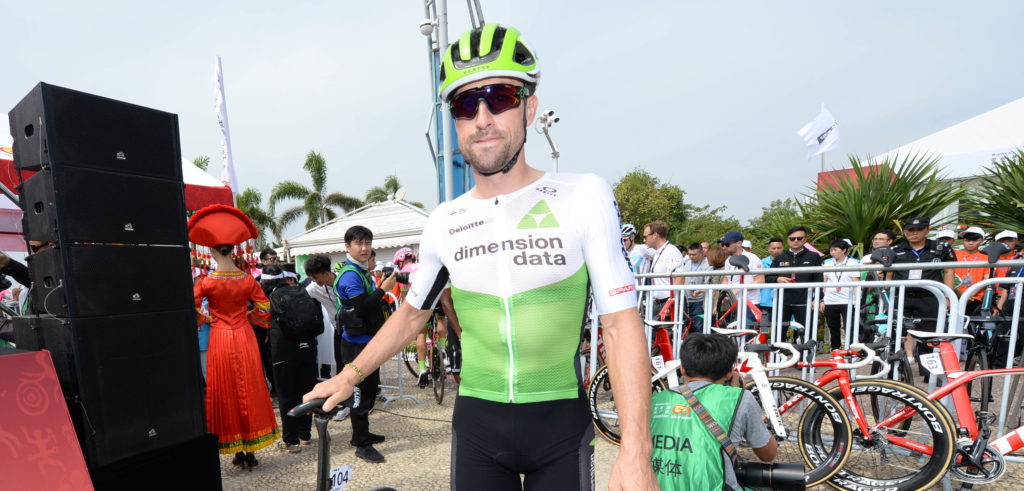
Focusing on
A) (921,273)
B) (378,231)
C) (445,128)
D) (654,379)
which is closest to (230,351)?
(445,128)

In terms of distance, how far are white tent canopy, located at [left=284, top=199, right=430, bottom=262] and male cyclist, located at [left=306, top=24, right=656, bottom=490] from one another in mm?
19929

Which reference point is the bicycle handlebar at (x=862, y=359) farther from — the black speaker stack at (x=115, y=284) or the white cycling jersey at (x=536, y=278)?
the black speaker stack at (x=115, y=284)

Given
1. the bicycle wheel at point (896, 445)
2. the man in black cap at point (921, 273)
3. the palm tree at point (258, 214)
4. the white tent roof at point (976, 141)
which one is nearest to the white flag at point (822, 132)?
the white tent roof at point (976, 141)

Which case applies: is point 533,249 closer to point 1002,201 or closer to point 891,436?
point 891,436

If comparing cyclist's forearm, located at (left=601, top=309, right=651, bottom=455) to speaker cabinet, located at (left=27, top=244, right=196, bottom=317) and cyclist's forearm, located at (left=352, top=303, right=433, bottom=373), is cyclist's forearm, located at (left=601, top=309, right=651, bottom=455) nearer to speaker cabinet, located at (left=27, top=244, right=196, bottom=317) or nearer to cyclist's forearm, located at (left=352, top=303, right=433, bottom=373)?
cyclist's forearm, located at (left=352, top=303, right=433, bottom=373)

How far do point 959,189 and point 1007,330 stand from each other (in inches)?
259

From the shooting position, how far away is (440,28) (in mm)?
7516

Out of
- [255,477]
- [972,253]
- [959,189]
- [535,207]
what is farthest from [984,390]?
[959,189]

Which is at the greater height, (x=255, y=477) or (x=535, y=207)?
(x=535, y=207)

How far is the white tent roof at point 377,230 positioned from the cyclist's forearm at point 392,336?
64.6 feet

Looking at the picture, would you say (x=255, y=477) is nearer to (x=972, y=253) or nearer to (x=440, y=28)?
(x=440, y=28)

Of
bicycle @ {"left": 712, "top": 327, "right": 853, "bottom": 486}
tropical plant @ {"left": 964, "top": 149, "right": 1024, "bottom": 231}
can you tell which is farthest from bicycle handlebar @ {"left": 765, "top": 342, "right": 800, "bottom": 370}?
tropical plant @ {"left": 964, "top": 149, "right": 1024, "bottom": 231}

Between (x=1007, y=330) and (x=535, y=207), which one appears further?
(x=1007, y=330)

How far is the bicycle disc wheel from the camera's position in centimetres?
679
